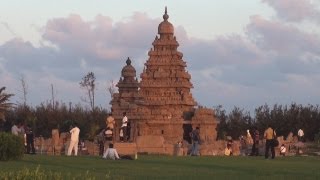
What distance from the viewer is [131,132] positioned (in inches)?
2135

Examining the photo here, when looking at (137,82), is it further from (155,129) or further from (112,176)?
(112,176)

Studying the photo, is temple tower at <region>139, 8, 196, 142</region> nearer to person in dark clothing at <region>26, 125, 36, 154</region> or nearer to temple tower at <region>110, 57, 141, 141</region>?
temple tower at <region>110, 57, 141, 141</region>

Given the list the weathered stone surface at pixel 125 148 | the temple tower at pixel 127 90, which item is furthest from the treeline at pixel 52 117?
the weathered stone surface at pixel 125 148

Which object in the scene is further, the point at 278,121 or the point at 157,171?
the point at 278,121

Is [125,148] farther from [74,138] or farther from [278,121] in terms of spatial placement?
[278,121]

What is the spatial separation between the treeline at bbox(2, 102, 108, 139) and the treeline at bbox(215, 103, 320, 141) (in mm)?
11621

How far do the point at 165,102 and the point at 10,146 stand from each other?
32.6m

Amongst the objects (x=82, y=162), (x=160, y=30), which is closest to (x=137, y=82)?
(x=160, y=30)

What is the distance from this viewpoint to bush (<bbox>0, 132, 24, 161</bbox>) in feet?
83.7

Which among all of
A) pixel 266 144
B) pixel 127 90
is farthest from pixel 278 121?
pixel 266 144

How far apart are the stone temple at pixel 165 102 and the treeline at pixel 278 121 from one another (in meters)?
9.71

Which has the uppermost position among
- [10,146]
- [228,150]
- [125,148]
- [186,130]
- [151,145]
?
[186,130]

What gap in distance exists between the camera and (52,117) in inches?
2884

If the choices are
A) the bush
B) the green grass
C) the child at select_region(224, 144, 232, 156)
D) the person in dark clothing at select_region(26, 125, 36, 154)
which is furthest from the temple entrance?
the bush
